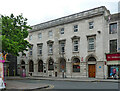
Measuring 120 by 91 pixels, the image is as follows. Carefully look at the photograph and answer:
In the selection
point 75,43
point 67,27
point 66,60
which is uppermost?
point 67,27

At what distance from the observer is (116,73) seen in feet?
85.4

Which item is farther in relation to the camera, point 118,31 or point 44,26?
point 44,26

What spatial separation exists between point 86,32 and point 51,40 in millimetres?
8781

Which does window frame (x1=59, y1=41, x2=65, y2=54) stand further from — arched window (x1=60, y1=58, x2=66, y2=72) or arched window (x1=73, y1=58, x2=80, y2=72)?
arched window (x1=73, y1=58, x2=80, y2=72)

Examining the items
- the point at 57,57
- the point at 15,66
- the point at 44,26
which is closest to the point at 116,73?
the point at 57,57

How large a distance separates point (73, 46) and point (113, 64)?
326 inches

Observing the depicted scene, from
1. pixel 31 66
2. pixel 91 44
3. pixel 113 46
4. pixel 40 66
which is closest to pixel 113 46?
pixel 113 46

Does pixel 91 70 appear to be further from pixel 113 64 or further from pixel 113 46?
pixel 113 46

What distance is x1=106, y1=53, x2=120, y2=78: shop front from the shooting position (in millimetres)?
25719

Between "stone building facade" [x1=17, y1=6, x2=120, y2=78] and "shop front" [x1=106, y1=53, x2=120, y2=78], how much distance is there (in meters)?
0.62

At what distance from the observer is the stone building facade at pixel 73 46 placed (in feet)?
90.4

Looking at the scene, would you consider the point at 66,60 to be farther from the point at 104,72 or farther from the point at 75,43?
the point at 104,72

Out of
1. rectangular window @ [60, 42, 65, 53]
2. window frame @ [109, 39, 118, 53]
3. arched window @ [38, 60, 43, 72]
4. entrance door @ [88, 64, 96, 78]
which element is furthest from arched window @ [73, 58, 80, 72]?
arched window @ [38, 60, 43, 72]

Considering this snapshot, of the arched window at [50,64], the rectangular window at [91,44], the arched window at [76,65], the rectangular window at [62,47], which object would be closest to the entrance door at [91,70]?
the arched window at [76,65]
